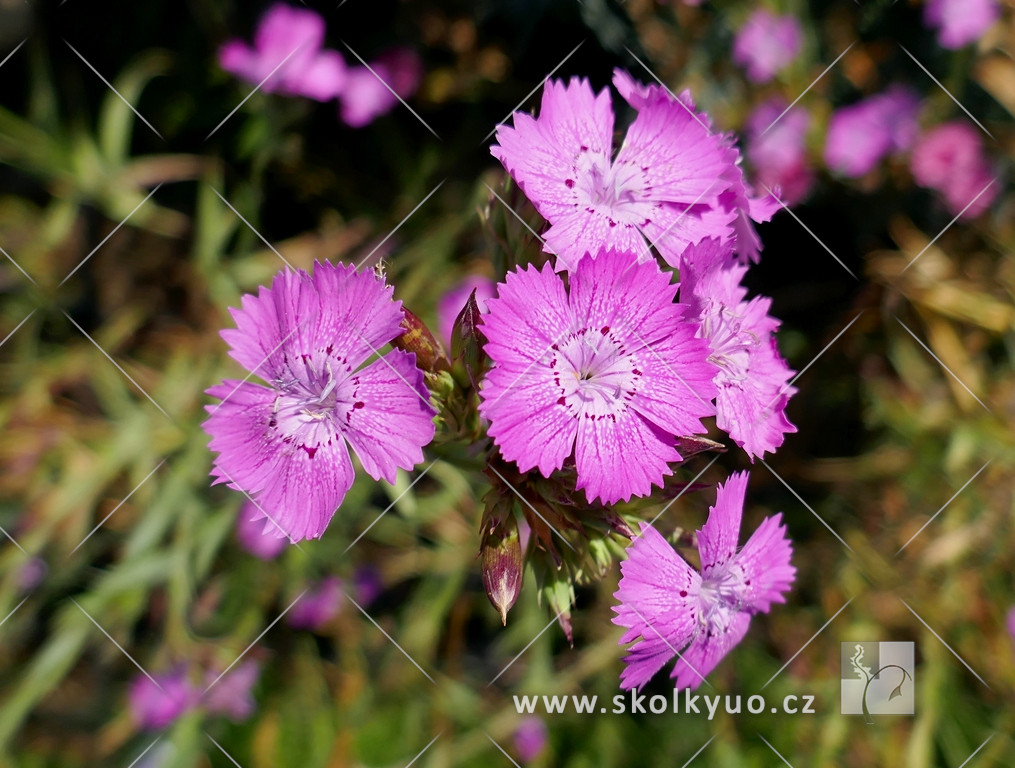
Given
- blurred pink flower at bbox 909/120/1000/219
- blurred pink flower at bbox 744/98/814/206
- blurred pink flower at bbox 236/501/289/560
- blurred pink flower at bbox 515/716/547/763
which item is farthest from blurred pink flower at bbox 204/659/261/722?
blurred pink flower at bbox 909/120/1000/219

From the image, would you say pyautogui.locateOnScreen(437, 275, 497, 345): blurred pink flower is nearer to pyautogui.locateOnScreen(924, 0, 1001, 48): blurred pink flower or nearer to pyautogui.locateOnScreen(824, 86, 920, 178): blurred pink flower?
pyautogui.locateOnScreen(824, 86, 920, 178): blurred pink flower

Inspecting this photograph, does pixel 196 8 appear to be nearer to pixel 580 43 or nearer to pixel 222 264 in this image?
pixel 222 264

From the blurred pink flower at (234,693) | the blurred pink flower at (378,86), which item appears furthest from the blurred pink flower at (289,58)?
the blurred pink flower at (234,693)

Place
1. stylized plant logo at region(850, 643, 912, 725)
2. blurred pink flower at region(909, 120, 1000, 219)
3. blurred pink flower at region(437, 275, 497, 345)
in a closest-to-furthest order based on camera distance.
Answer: stylized plant logo at region(850, 643, 912, 725), blurred pink flower at region(437, 275, 497, 345), blurred pink flower at region(909, 120, 1000, 219)

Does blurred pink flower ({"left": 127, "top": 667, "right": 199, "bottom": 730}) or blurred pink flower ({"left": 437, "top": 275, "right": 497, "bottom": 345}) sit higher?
blurred pink flower ({"left": 437, "top": 275, "right": 497, "bottom": 345})

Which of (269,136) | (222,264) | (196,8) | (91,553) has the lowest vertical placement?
(91,553)

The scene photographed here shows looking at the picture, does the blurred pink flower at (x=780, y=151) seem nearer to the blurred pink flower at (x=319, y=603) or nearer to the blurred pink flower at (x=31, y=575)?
the blurred pink flower at (x=319, y=603)

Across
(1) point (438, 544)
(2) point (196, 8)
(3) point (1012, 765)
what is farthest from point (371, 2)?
(3) point (1012, 765)
